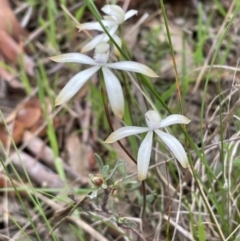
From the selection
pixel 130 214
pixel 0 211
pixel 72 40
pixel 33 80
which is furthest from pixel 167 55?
pixel 0 211

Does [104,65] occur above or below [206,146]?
above

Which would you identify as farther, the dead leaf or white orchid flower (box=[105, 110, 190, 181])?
the dead leaf

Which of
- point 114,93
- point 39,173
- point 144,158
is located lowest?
point 39,173

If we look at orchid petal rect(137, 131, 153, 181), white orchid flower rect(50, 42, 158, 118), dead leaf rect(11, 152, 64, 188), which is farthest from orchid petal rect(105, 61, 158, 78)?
dead leaf rect(11, 152, 64, 188)

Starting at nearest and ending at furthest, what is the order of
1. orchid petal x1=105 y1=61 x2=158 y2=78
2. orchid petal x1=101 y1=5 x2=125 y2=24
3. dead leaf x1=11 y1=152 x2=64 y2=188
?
1. orchid petal x1=105 y1=61 x2=158 y2=78
2. orchid petal x1=101 y1=5 x2=125 y2=24
3. dead leaf x1=11 y1=152 x2=64 y2=188

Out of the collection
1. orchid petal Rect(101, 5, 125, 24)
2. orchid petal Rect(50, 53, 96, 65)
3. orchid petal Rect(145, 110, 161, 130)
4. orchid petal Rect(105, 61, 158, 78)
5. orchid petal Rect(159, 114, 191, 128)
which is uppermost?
orchid petal Rect(101, 5, 125, 24)

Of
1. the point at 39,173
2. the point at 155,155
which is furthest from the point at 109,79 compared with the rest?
the point at 39,173

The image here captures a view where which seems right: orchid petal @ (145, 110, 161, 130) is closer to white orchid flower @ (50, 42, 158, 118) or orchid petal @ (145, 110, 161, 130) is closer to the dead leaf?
white orchid flower @ (50, 42, 158, 118)

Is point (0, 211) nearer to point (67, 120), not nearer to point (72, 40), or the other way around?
point (67, 120)

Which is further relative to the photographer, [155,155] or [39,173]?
[39,173]

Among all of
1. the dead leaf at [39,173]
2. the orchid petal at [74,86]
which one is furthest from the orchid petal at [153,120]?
the dead leaf at [39,173]

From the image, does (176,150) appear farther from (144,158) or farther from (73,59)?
(73,59)
